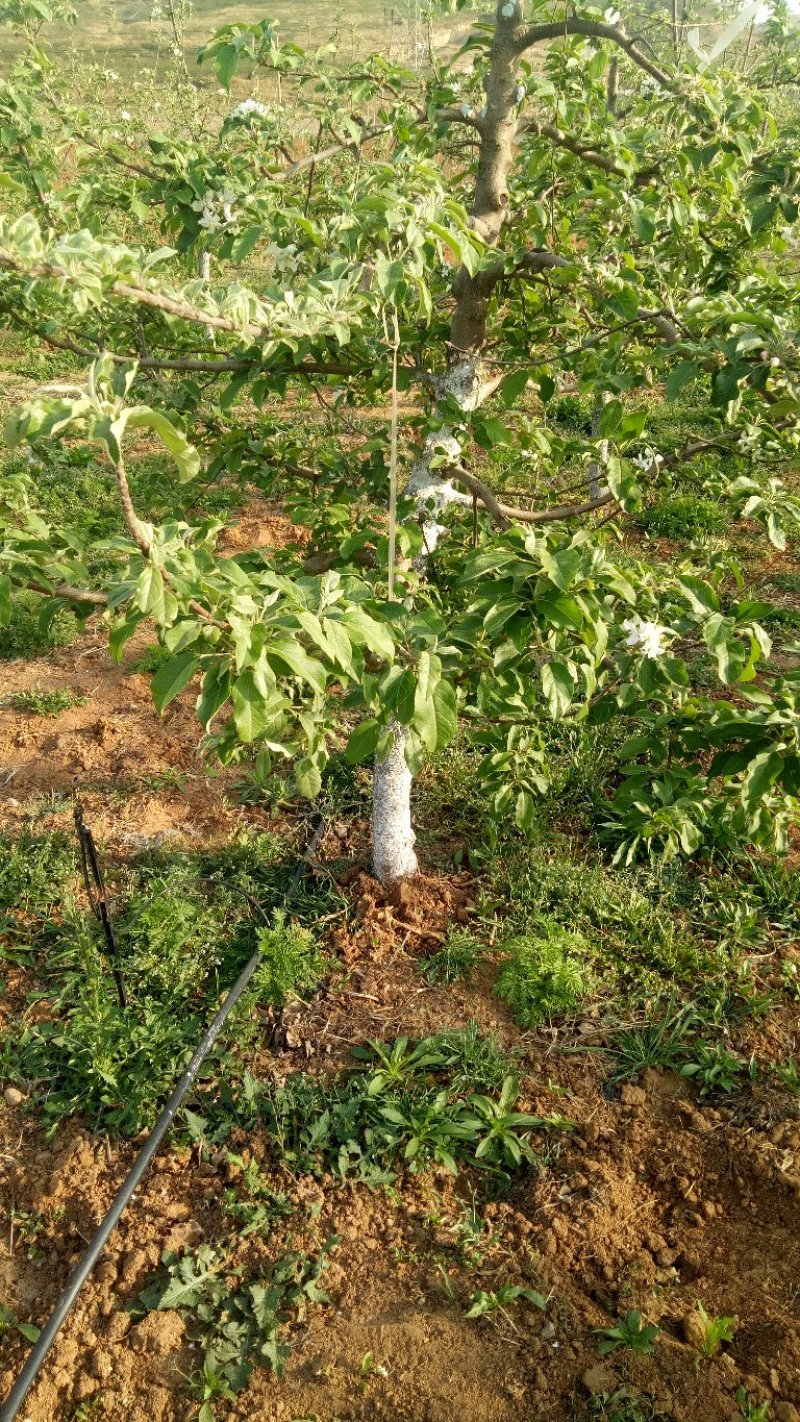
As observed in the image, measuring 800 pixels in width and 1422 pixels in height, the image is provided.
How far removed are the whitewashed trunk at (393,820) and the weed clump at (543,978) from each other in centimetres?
48

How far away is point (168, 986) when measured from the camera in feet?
9.69

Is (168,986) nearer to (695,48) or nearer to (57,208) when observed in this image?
(57,208)

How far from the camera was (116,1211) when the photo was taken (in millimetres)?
2373

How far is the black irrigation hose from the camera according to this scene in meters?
2.10

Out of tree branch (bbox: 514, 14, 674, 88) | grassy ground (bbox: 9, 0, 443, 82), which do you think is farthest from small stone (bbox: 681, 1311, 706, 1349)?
grassy ground (bbox: 9, 0, 443, 82)

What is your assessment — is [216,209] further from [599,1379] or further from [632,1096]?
[599,1379]

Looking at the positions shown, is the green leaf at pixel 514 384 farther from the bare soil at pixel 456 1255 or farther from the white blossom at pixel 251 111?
the bare soil at pixel 456 1255

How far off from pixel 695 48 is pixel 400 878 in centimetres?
242

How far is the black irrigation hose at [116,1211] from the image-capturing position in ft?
6.88

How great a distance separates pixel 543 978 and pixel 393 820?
2.26 feet

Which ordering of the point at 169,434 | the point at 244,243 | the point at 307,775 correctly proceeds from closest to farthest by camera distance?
the point at 169,434, the point at 244,243, the point at 307,775

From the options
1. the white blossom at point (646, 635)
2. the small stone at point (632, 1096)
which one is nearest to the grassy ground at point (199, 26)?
the white blossom at point (646, 635)

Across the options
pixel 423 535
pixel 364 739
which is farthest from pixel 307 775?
pixel 423 535

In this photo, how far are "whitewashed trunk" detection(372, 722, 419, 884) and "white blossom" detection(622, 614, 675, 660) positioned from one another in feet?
3.27
